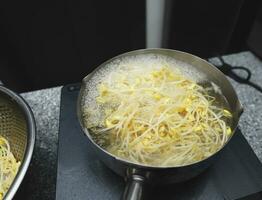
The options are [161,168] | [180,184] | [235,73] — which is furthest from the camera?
[235,73]

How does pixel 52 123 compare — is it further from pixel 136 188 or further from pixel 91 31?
pixel 91 31

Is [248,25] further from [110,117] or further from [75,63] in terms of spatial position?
[110,117]

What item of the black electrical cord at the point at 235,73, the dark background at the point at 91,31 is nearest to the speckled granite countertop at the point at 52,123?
the black electrical cord at the point at 235,73

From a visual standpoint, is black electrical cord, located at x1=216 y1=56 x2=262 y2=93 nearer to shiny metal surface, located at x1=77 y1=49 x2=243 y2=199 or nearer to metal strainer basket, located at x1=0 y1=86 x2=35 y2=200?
shiny metal surface, located at x1=77 y1=49 x2=243 y2=199

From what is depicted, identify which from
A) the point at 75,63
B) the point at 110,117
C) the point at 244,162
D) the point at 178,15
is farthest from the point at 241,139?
the point at 75,63

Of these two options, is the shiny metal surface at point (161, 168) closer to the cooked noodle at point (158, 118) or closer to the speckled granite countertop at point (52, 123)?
the cooked noodle at point (158, 118)

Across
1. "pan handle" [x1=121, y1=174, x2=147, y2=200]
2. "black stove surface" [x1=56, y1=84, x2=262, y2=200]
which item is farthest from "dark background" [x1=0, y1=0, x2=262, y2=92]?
"pan handle" [x1=121, y1=174, x2=147, y2=200]

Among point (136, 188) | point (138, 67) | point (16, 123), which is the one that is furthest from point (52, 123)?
point (136, 188)

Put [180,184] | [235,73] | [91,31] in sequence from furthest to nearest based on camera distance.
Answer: [91,31] → [235,73] → [180,184]
